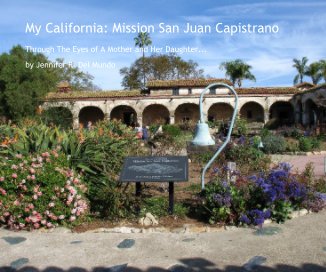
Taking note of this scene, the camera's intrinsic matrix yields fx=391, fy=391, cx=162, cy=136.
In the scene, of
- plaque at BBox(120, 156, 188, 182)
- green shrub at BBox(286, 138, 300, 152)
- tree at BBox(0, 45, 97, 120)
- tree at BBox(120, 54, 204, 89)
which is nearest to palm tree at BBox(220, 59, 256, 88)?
tree at BBox(120, 54, 204, 89)

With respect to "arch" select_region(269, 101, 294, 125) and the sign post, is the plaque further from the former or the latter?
"arch" select_region(269, 101, 294, 125)

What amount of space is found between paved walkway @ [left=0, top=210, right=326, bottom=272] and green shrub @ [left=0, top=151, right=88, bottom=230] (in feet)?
0.73

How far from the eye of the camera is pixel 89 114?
118 ft

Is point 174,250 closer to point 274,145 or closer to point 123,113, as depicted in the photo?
point 274,145

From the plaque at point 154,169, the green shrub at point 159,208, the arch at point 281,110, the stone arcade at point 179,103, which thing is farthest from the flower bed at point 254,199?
the arch at point 281,110

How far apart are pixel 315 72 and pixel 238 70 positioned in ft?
30.9

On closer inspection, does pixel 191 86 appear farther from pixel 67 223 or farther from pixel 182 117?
pixel 67 223

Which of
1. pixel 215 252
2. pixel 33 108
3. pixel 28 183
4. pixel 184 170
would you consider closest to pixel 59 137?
pixel 28 183

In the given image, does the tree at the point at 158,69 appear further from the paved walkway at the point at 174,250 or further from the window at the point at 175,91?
the paved walkway at the point at 174,250

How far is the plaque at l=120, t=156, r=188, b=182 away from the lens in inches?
217

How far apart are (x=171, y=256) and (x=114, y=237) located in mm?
1010

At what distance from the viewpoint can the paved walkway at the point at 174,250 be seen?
392 cm

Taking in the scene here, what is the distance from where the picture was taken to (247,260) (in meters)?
3.99

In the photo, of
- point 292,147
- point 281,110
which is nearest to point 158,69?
point 281,110
